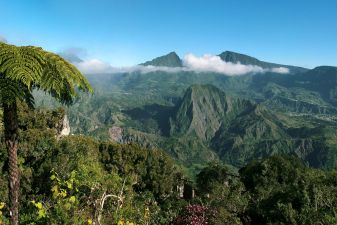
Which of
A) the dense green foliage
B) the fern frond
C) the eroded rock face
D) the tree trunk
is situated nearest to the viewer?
the fern frond

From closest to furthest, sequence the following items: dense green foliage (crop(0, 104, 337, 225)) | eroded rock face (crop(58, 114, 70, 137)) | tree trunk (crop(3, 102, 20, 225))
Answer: tree trunk (crop(3, 102, 20, 225)) → dense green foliage (crop(0, 104, 337, 225)) → eroded rock face (crop(58, 114, 70, 137))

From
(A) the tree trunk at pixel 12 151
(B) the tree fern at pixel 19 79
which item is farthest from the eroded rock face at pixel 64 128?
(A) the tree trunk at pixel 12 151

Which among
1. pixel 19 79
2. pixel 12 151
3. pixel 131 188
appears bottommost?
pixel 131 188

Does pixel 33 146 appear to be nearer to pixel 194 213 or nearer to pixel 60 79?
pixel 194 213

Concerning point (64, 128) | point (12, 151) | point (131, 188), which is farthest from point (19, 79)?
point (64, 128)

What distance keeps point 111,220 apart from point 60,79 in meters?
9.25

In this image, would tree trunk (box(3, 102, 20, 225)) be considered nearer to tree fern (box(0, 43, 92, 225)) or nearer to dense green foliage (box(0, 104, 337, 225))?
tree fern (box(0, 43, 92, 225))

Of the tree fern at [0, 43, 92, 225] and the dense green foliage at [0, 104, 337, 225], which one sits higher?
the tree fern at [0, 43, 92, 225]

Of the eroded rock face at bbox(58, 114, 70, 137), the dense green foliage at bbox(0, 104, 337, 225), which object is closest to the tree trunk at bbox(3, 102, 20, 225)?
the dense green foliage at bbox(0, 104, 337, 225)

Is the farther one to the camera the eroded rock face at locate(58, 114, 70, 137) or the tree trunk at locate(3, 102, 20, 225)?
the eroded rock face at locate(58, 114, 70, 137)

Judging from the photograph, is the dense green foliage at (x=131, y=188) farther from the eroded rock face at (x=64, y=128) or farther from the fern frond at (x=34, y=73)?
the eroded rock face at (x=64, y=128)

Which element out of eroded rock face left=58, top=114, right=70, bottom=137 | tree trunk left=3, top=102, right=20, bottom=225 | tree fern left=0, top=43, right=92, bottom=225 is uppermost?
tree fern left=0, top=43, right=92, bottom=225

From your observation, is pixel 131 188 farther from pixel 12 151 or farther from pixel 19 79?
pixel 19 79

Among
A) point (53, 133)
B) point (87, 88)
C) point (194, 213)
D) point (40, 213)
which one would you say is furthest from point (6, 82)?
point (53, 133)
